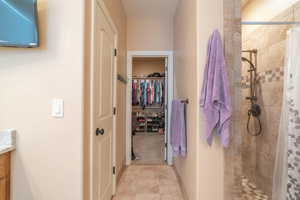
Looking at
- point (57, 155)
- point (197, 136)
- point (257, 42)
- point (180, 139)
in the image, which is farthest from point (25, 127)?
point (257, 42)

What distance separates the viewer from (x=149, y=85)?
17.4 ft

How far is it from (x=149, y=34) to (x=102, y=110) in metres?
2.11

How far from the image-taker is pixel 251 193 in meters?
2.04

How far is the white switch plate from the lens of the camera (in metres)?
1.16

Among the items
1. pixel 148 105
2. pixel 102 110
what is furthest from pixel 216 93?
pixel 148 105

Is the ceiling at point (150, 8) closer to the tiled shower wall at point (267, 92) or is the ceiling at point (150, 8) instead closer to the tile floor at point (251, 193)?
the tiled shower wall at point (267, 92)

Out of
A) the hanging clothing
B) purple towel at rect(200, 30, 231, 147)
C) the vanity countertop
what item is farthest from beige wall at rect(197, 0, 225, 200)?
the hanging clothing

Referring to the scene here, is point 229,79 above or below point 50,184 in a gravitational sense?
above

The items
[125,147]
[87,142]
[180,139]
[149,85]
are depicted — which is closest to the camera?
[87,142]

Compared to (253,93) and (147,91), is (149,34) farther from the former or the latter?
(147,91)

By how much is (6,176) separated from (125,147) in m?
2.03

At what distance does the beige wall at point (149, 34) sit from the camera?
3162 mm

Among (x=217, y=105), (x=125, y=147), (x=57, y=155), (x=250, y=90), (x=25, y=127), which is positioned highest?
(x=250, y=90)

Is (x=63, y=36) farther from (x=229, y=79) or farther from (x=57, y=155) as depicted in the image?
(x=229, y=79)
